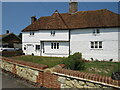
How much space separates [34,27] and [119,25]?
16646 millimetres

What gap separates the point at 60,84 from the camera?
13.3 feet

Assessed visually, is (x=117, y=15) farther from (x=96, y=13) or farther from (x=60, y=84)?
(x=60, y=84)

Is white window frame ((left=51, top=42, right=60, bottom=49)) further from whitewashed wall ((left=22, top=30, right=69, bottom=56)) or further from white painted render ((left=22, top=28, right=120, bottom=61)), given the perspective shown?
whitewashed wall ((left=22, top=30, right=69, bottom=56))

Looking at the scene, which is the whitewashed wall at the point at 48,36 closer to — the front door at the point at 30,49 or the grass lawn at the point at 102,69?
the front door at the point at 30,49

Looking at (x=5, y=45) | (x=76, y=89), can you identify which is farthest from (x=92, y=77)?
(x=5, y=45)

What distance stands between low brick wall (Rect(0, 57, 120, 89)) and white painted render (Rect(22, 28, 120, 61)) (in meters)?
10.5

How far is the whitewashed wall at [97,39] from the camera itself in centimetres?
1320

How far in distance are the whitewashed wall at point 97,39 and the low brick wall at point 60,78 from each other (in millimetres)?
11075

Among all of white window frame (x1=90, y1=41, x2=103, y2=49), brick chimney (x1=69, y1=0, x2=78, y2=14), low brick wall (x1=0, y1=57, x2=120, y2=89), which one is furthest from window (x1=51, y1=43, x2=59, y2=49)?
low brick wall (x1=0, y1=57, x2=120, y2=89)

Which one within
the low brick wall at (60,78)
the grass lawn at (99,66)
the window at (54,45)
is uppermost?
the window at (54,45)

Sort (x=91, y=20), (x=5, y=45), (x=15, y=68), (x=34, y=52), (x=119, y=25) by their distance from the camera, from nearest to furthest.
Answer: (x=15, y=68), (x=119, y=25), (x=91, y=20), (x=34, y=52), (x=5, y=45)

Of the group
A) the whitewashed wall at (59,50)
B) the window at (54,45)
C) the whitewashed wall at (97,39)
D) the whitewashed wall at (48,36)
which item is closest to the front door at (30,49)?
the whitewashed wall at (48,36)

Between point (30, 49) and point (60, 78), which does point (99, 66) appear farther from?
point (30, 49)

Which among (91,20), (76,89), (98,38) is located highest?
(91,20)
